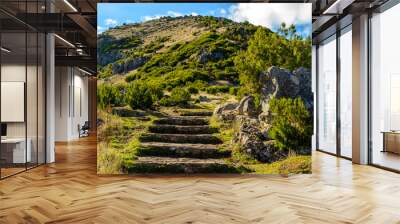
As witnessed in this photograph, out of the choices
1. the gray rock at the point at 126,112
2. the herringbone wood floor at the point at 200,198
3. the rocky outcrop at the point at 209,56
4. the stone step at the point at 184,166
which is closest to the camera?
the herringbone wood floor at the point at 200,198

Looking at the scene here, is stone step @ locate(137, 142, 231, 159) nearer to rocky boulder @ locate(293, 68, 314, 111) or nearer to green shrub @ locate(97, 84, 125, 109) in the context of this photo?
green shrub @ locate(97, 84, 125, 109)

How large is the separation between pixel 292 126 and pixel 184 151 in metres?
1.82

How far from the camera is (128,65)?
666cm

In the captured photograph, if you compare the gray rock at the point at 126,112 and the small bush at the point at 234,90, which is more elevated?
the small bush at the point at 234,90

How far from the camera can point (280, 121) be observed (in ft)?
21.3

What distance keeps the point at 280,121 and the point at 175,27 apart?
2381 millimetres

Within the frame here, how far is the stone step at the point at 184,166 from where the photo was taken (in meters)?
6.46

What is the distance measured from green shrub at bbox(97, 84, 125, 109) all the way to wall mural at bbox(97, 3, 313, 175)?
17mm

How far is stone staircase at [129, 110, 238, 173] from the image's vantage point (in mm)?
6469

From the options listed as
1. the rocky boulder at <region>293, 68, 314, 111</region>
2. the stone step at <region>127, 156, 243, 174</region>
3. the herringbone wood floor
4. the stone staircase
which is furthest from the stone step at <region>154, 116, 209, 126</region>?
the rocky boulder at <region>293, 68, 314, 111</region>

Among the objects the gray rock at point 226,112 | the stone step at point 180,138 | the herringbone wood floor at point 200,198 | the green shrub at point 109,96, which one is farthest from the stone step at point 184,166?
the green shrub at point 109,96

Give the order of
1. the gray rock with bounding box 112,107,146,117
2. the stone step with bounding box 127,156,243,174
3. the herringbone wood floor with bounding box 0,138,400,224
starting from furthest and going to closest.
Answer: the gray rock with bounding box 112,107,146,117 → the stone step with bounding box 127,156,243,174 → the herringbone wood floor with bounding box 0,138,400,224

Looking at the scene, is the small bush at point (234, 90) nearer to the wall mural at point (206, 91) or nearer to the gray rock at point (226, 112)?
the wall mural at point (206, 91)

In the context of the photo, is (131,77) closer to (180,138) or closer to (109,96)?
(109,96)
